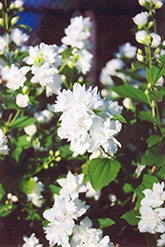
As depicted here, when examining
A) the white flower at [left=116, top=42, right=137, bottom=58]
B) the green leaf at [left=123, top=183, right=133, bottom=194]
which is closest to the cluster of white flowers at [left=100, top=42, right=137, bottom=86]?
the white flower at [left=116, top=42, right=137, bottom=58]

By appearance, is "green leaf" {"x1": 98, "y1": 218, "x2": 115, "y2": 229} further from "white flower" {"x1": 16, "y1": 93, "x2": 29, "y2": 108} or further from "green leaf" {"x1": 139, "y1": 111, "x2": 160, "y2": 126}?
"white flower" {"x1": 16, "y1": 93, "x2": 29, "y2": 108}

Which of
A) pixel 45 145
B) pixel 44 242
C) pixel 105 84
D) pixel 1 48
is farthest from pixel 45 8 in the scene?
pixel 44 242

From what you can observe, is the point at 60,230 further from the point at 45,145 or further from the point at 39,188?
the point at 45,145

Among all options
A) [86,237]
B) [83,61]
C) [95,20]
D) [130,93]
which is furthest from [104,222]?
[95,20]

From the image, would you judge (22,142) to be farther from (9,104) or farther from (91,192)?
(91,192)

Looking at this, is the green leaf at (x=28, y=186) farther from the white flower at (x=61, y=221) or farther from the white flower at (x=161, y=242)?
the white flower at (x=161, y=242)

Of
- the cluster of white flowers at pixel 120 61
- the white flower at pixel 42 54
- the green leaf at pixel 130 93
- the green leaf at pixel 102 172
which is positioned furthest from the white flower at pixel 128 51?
the green leaf at pixel 102 172
